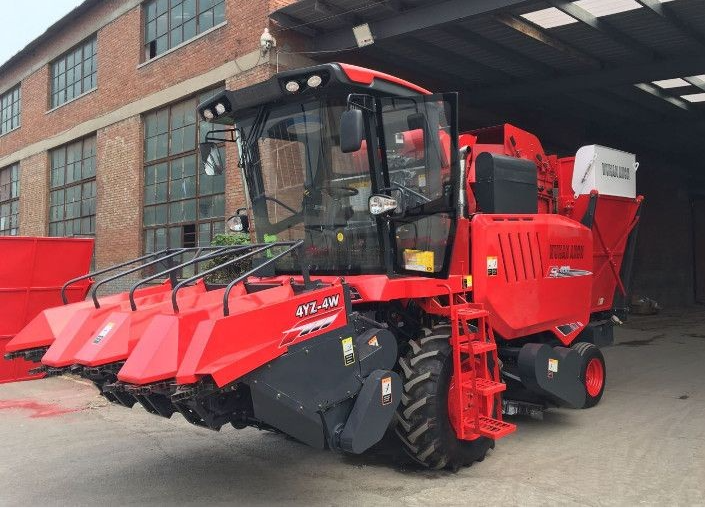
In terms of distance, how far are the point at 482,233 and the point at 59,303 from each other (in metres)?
6.70

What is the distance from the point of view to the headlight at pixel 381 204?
14.1 ft

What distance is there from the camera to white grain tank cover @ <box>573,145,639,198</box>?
6891 mm

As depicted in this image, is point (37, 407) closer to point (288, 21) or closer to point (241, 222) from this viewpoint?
point (241, 222)

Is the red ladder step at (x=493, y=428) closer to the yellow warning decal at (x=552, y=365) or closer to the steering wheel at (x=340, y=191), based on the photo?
the yellow warning decal at (x=552, y=365)

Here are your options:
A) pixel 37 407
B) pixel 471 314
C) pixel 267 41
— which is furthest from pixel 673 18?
pixel 37 407

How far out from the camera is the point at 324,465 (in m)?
4.90

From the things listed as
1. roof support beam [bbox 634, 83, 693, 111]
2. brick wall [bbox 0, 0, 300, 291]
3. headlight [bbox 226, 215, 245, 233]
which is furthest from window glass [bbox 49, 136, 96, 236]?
roof support beam [bbox 634, 83, 693, 111]

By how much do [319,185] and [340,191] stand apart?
17 cm

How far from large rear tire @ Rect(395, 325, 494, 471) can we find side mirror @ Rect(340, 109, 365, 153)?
5.50ft

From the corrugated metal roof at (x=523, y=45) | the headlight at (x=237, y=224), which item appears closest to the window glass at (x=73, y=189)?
the corrugated metal roof at (x=523, y=45)

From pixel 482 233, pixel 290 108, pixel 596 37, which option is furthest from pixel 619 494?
pixel 596 37

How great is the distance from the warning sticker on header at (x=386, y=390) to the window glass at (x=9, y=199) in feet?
66.0

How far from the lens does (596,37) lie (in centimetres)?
1034

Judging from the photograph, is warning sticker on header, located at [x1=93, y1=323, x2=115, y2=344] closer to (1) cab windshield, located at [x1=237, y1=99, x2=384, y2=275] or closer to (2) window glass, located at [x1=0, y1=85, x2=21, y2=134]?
(1) cab windshield, located at [x1=237, y1=99, x2=384, y2=275]
